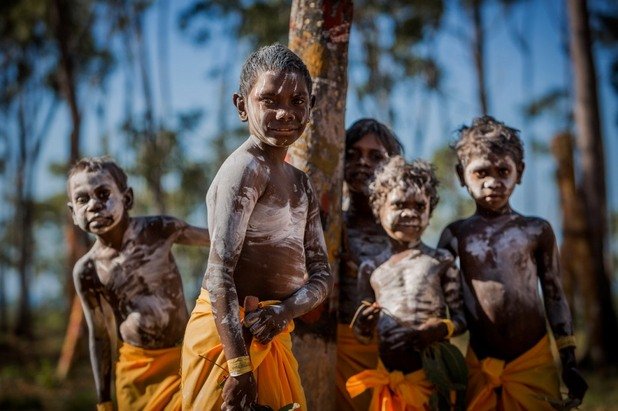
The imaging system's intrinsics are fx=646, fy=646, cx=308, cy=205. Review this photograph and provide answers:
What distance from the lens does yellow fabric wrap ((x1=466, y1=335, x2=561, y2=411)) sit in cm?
285

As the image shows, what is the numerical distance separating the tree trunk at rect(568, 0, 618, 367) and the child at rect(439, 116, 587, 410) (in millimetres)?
7622

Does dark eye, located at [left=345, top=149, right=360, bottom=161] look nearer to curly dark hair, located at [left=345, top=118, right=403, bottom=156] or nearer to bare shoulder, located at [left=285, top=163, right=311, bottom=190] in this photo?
curly dark hair, located at [left=345, top=118, right=403, bottom=156]

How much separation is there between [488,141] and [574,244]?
8.09 meters

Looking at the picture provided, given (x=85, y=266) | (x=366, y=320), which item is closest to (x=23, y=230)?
(x=85, y=266)

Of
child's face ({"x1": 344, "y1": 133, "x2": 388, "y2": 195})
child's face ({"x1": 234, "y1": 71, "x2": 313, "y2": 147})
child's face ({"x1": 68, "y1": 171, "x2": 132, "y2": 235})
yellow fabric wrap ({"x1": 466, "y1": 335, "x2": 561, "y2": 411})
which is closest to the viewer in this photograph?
child's face ({"x1": 234, "y1": 71, "x2": 313, "y2": 147})

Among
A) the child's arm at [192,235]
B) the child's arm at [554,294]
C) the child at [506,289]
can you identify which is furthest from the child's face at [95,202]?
the child's arm at [554,294]

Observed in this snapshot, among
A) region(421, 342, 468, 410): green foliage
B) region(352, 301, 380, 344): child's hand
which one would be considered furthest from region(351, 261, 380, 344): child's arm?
region(421, 342, 468, 410): green foliage

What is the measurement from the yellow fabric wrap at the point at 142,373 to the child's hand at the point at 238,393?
3.08 feet

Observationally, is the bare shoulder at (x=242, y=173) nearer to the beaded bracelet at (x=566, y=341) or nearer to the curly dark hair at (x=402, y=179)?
the curly dark hair at (x=402, y=179)

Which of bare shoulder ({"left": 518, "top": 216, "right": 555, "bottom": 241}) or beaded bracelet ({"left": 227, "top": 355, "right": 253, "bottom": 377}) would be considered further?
bare shoulder ({"left": 518, "top": 216, "right": 555, "bottom": 241})

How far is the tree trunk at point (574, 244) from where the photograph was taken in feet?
32.2

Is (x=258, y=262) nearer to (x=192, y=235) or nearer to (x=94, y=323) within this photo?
(x=192, y=235)

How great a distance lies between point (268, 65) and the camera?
2.26m

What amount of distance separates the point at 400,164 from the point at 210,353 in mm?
1274
